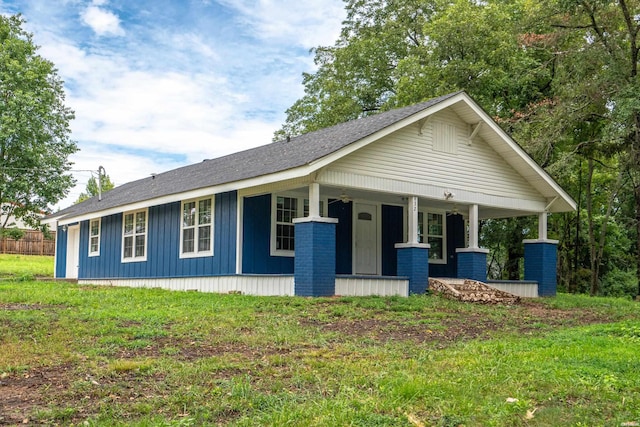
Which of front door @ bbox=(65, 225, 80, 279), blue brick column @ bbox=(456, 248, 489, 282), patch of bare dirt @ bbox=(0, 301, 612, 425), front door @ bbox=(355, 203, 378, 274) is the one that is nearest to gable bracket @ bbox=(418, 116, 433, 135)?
front door @ bbox=(355, 203, 378, 274)

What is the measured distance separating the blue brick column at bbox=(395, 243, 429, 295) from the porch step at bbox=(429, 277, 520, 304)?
0.37 m

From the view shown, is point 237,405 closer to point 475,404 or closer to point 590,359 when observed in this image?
point 475,404

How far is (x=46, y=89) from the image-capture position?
29.2m

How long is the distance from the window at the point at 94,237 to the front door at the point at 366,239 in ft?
31.9

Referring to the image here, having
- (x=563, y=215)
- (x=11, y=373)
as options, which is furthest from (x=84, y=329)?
(x=563, y=215)

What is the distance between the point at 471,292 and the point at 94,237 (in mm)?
14146

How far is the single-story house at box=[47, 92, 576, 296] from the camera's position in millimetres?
15227

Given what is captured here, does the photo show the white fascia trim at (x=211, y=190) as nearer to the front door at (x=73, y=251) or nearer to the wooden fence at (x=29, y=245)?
the front door at (x=73, y=251)

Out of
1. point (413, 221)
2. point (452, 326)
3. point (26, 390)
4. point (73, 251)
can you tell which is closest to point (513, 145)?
point (413, 221)

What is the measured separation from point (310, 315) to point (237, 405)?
19.5ft

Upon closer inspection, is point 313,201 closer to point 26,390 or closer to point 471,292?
point 471,292

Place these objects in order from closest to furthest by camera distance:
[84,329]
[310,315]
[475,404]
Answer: [475,404]
[84,329]
[310,315]

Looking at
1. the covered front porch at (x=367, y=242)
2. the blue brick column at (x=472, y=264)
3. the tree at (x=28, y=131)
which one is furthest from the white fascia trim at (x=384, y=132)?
the tree at (x=28, y=131)

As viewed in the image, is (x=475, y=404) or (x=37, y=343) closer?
(x=475, y=404)
